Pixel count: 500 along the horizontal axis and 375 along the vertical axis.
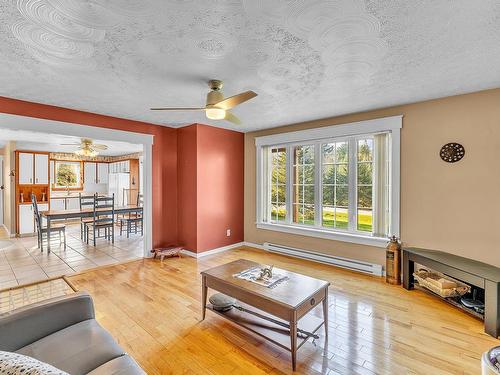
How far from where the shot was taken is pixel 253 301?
6.49ft

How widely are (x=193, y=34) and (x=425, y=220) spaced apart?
3.38 meters

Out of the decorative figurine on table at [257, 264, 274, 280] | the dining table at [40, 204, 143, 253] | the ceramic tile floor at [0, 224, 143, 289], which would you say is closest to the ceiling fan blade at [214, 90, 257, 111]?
the decorative figurine on table at [257, 264, 274, 280]

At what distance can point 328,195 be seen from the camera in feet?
13.8

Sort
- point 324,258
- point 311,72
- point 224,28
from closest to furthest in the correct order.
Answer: point 224,28, point 311,72, point 324,258

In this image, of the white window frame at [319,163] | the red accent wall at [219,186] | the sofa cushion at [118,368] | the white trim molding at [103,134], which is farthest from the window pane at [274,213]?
the sofa cushion at [118,368]

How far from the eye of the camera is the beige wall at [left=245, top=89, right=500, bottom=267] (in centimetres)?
280

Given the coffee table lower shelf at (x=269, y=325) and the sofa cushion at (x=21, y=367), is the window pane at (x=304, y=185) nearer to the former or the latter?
the coffee table lower shelf at (x=269, y=325)

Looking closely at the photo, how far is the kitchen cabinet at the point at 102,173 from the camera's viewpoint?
8.70 m

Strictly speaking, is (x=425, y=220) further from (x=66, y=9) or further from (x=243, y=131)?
(x=66, y=9)

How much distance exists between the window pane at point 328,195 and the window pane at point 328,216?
8 centimetres

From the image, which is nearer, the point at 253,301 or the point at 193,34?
the point at 193,34

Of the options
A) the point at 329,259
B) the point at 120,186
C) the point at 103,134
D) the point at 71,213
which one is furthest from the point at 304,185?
the point at 120,186

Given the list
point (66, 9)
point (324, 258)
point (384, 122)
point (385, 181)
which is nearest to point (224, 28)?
point (66, 9)

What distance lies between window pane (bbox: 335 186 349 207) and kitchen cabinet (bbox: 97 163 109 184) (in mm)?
8020
